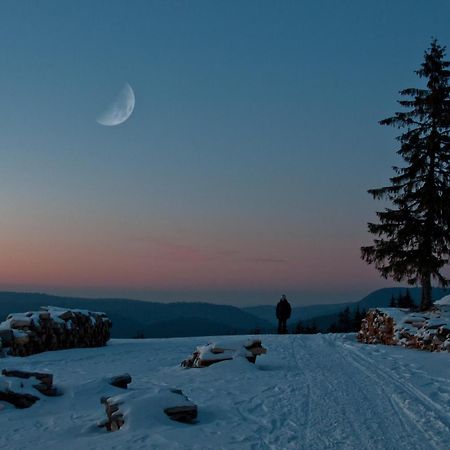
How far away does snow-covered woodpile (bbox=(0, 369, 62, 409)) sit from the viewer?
28.1 feet

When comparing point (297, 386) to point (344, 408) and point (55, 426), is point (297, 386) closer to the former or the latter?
point (344, 408)

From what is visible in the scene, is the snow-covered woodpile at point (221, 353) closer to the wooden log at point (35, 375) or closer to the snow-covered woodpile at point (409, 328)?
the wooden log at point (35, 375)

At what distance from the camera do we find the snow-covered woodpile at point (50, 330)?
55.3 ft

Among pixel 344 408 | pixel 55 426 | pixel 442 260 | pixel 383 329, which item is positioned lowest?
pixel 55 426

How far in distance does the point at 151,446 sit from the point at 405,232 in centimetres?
1793

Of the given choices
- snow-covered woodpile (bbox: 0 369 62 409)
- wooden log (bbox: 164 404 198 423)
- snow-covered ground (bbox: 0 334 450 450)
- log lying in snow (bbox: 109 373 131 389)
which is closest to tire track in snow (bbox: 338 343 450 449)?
snow-covered ground (bbox: 0 334 450 450)

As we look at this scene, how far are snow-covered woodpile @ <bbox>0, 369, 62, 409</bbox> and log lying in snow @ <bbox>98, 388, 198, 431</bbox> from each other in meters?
1.86

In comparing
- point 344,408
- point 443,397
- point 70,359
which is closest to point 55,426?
point 344,408

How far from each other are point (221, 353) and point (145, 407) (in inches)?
230

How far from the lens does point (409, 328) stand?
712 inches

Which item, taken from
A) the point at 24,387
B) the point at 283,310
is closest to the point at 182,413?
the point at 24,387

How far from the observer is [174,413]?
7.23m

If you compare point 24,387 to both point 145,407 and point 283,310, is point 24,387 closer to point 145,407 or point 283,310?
point 145,407

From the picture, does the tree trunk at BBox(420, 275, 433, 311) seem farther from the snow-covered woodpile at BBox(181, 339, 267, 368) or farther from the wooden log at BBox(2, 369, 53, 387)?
the wooden log at BBox(2, 369, 53, 387)
